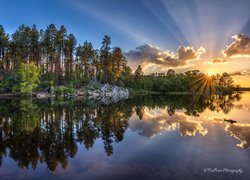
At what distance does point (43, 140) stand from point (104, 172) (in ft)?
23.6

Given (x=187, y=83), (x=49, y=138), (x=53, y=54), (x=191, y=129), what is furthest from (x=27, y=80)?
(x=187, y=83)

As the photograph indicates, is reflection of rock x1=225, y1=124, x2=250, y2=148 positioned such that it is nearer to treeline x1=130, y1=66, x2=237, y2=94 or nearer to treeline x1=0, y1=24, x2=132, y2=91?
treeline x1=0, y1=24, x2=132, y2=91

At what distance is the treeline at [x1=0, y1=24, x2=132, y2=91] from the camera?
281 ft

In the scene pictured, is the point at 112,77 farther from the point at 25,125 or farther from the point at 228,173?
the point at 228,173

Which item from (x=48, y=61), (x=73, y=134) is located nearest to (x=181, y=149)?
(x=73, y=134)

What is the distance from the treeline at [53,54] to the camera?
85562 mm

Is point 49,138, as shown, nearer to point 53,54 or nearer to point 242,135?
point 242,135

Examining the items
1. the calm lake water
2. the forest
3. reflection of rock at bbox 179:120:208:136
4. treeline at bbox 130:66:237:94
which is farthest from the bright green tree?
treeline at bbox 130:66:237:94

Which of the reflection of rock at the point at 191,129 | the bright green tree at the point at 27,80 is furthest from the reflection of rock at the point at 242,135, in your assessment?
the bright green tree at the point at 27,80

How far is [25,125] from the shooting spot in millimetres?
22078

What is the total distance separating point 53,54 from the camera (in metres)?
88.4

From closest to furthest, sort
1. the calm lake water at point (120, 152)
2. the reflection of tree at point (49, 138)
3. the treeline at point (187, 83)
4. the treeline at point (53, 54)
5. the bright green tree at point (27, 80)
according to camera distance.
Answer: the calm lake water at point (120, 152) < the reflection of tree at point (49, 138) < the bright green tree at point (27, 80) < the treeline at point (53, 54) < the treeline at point (187, 83)

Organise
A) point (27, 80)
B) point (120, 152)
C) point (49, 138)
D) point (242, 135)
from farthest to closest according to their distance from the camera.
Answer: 1. point (27, 80)
2. point (242, 135)
3. point (49, 138)
4. point (120, 152)

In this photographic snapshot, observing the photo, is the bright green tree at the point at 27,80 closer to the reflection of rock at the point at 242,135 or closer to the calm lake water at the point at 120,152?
the calm lake water at the point at 120,152
